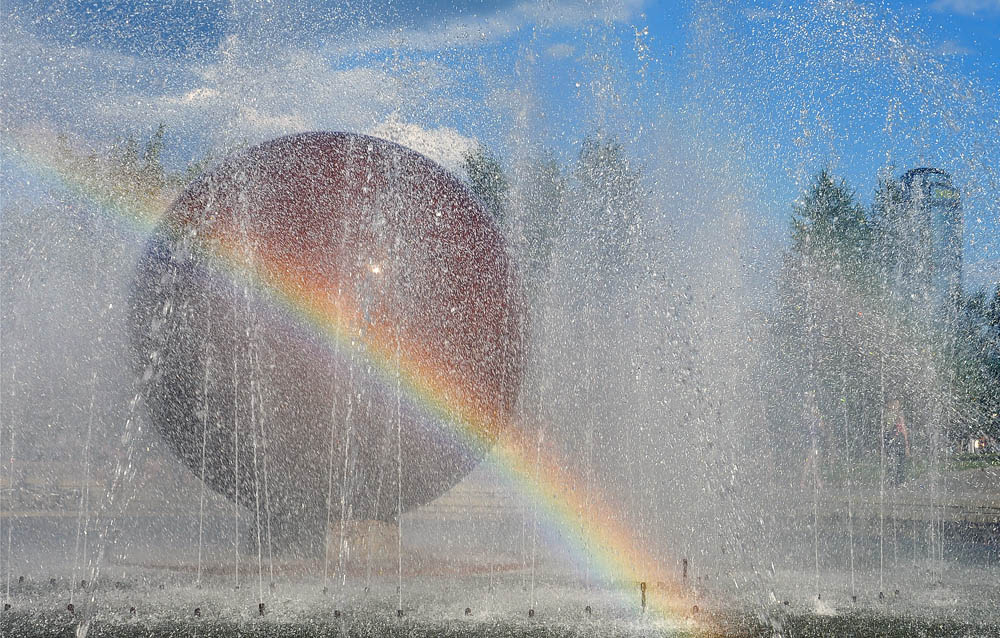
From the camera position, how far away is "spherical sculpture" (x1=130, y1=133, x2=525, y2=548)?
20.2ft

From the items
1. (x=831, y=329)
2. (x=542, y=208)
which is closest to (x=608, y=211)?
(x=542, y=208)

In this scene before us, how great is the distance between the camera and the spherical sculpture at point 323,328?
6172 millimetres

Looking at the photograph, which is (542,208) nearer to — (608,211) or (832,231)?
(608,211)

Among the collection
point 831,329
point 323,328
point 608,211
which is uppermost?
point 608,211

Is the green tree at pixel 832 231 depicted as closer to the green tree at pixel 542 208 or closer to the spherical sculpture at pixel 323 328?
the green tree at pixel 542 208

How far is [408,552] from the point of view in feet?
23.8

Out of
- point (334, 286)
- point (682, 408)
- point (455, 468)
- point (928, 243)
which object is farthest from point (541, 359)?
point (928, 243)

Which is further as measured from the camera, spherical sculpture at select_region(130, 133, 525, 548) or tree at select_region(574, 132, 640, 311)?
tree at select_region(574, 132, 640, 311)

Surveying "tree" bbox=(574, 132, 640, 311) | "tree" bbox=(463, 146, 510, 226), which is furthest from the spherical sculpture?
"tree" bbox=(463, 146, 510, 226)

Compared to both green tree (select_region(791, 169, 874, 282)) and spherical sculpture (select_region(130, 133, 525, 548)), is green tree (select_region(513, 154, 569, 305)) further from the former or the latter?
spherical sculpture (select_region(130, 133, 525, 548))

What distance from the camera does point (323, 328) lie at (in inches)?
240

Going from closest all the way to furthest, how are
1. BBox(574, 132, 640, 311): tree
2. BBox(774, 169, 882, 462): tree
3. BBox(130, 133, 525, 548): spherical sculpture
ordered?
BBox(130, 133, 525, 548): spherical sculpture, BBox(574, 132, 640, 311): tree, BBox(774, 169, 882, 462): tree

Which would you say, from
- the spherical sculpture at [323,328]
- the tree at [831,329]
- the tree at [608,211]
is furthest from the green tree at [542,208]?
the spherical sculpture at [323,328]

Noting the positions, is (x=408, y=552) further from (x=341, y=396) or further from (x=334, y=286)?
(x=334, y=286)
